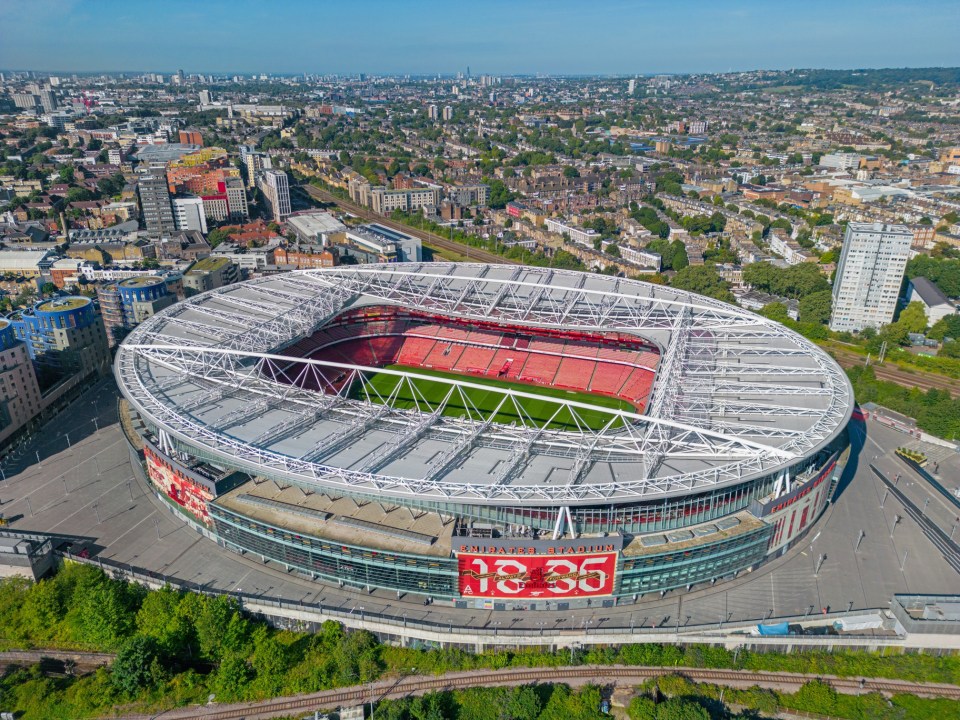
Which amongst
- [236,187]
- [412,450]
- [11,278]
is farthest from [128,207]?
[412,450]

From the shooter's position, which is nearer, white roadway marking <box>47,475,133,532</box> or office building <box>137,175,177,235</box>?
white roadway marking <box>47,475,133,532</box>

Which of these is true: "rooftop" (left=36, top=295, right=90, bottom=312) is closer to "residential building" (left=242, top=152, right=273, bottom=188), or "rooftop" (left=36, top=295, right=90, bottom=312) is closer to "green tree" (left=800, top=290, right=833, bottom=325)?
"green tree" (left=800, top=290, right=833, bottom=325)

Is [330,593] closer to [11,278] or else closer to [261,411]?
[261,411]

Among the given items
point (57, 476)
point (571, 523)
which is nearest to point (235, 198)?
point (57, 476)

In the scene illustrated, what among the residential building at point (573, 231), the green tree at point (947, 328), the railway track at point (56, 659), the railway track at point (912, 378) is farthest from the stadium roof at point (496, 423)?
the residential building at point (573, 231)

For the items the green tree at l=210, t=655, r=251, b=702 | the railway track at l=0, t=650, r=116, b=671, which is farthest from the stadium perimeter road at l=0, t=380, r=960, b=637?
the railway track at l=0, t=650, r=116, b=671

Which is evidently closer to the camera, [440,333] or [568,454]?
[568,454]
